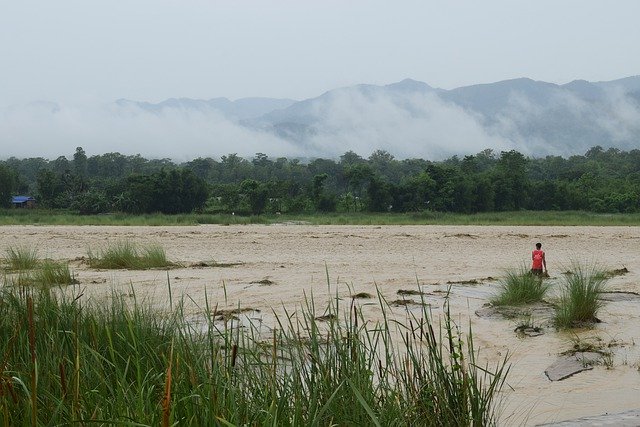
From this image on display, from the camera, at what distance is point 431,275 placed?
12.3 metres

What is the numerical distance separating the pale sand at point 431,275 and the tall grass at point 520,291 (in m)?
0.36

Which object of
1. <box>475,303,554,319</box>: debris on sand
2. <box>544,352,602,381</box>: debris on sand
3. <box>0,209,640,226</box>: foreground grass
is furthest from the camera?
<box>0,209,640,226</box>: foreground grass

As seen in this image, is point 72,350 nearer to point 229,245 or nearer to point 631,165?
point 229,245

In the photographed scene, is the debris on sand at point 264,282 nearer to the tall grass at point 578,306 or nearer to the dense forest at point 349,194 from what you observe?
the tall grass at point 578,306

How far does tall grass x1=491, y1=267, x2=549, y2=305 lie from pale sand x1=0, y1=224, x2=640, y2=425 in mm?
355

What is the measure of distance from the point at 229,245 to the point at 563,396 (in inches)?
635

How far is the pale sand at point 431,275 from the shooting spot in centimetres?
530

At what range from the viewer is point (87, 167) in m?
89.9

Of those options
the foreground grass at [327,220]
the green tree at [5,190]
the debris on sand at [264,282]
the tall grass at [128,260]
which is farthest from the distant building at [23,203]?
the debris on sand at [264,282]

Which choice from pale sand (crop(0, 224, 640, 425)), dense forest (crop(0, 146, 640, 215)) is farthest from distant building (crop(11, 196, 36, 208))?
pale sand (crop(0, 224, 640, 425))

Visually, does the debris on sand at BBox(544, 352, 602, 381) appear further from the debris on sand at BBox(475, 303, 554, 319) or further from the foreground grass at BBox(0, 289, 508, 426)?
the foreground grass at BBox(0, 289, 508, 426)

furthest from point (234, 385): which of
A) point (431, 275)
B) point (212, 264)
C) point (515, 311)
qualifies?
point (212, 264)

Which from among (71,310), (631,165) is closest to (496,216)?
(71,310)

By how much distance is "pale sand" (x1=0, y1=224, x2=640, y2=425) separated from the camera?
5301 millimetres
